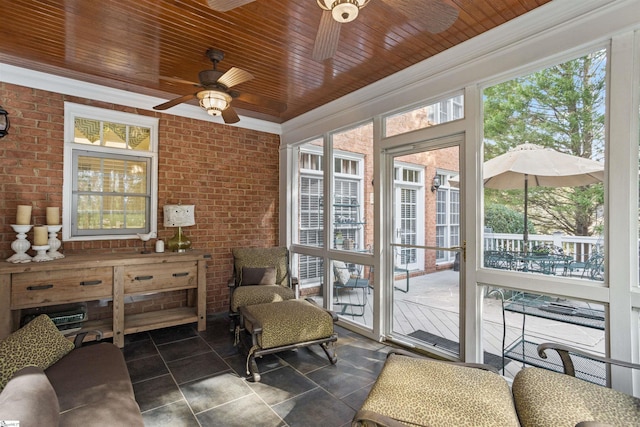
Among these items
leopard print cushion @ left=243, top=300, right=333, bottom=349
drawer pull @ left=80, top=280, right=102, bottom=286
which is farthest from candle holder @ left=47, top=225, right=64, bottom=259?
leopard print cushion @ left=243, top=300, right=333, bottom=349

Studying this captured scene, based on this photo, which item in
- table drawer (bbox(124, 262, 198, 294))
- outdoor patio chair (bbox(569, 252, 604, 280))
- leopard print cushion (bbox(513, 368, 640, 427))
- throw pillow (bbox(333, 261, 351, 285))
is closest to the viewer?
leopard print cushion (bbox(513, 368, 640, 427))

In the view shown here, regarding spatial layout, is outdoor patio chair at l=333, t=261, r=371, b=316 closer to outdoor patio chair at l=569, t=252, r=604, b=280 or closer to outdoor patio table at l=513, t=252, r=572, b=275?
outdoor patio table at l=513, t=252, r=572, b=275

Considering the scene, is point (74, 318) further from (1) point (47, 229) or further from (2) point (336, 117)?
(2) point (336, 117)

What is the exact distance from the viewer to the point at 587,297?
7.01 feet

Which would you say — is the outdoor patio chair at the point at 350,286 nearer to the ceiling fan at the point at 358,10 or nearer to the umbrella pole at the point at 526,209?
the umbrella pole at the point at 526,209

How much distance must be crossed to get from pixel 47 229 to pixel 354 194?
11.3 feet

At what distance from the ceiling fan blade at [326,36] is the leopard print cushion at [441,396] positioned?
2.01 m

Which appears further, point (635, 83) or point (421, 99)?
point (421, 99)

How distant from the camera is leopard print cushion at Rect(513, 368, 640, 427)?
1.45 metres

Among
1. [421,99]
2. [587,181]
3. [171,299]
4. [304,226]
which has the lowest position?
[171,299]

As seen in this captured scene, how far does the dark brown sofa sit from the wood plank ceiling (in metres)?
2.09

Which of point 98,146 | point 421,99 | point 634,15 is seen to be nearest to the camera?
point 634,15

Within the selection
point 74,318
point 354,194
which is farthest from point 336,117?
point 74,318

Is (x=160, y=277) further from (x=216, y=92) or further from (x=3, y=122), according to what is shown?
(x=216, y=92)
